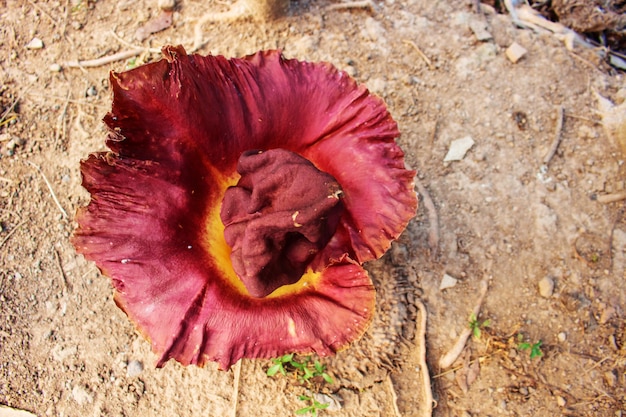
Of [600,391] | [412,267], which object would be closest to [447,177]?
[412,267]

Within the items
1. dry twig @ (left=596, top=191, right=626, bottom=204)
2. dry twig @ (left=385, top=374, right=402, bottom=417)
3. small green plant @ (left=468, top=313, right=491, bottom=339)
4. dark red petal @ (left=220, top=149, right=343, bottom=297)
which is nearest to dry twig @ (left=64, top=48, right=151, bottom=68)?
dark red petal @ (left=220, top=149, right=343, bottom=297)

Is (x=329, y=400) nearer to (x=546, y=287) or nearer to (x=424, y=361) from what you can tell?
(x=424, y=361)

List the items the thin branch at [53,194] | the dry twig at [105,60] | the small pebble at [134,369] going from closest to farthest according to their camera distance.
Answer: the small pebble at [134,369] < the thin branch at [53,194] < the dry twig at [105,60]

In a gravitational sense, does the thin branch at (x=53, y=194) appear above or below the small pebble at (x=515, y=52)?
below

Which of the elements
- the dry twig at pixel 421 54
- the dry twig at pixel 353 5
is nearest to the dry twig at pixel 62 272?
the dry twig at pixel 353 5

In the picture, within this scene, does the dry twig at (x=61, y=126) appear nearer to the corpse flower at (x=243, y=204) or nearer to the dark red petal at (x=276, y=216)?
the corpse flower at (x=243, y=204)

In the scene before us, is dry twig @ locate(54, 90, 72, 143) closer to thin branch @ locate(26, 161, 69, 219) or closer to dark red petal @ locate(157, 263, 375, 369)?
thin branch @ locate(26, 161, 69, 219)
